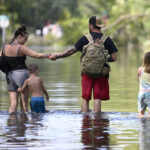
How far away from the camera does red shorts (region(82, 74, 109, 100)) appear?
11836 mm

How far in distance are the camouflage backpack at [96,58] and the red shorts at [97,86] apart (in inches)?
5.4

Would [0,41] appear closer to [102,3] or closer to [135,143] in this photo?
[102,3]

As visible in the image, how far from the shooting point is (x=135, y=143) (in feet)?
28.6

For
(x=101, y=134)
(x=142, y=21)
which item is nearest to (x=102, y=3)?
(x=142, y=21)

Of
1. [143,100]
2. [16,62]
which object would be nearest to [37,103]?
[16,62]

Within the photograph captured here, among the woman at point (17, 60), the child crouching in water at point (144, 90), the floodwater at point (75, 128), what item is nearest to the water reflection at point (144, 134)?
the floodwater at point (75, 128)

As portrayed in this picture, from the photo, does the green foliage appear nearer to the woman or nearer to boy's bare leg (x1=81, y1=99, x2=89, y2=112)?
boy's bare leg (x1=81, y1=99, x2=89, y2=112)

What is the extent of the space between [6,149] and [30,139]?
0.84m

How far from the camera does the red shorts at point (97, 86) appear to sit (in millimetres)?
11836

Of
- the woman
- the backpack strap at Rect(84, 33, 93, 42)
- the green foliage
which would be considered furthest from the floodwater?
the green foliage

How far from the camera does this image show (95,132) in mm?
9727

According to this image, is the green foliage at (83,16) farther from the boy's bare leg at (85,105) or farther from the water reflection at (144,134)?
the water reflection at (144,134)

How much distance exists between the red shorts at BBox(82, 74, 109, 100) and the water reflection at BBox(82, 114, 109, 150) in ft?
1.15

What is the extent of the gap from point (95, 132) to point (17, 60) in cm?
287
